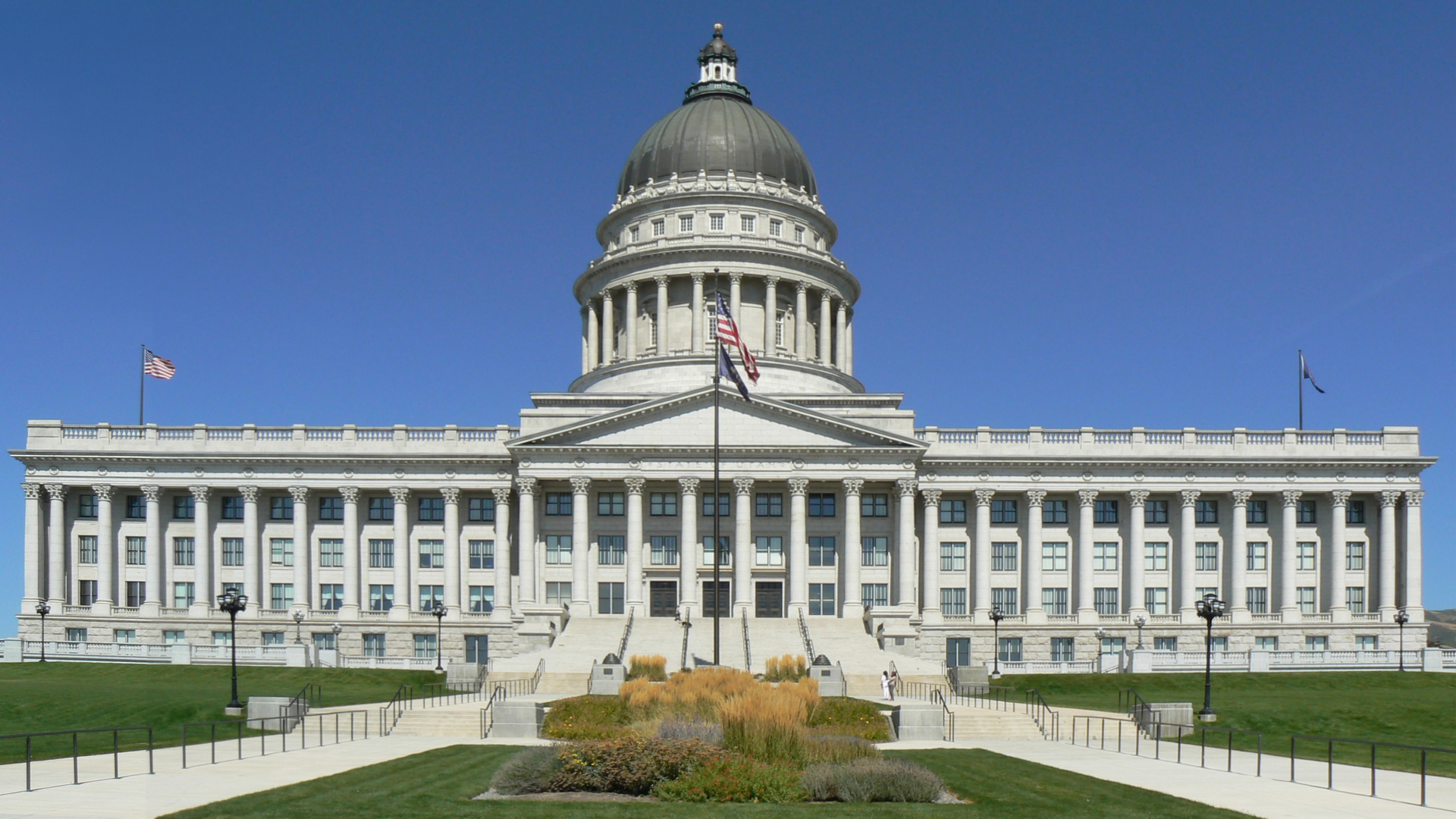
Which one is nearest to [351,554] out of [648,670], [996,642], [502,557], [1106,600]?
[502,557]

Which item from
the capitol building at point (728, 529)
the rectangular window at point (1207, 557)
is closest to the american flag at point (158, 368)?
the capitol building at point (728, 529)

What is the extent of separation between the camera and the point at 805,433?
213ft

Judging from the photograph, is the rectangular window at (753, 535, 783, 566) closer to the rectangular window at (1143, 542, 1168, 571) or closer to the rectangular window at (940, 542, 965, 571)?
the rectangular window at (940, 542, 965, 571)

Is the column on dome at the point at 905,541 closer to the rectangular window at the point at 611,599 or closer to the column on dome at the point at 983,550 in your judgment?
the column on dome at the point at 983,550

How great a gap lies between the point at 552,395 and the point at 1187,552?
4024cm

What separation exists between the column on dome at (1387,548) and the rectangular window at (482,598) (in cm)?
5209

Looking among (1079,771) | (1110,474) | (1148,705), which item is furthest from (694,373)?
(1079,771)

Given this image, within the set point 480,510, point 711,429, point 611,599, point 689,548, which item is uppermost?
point 711,429

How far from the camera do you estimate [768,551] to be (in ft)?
219

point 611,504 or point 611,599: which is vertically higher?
point 611,504

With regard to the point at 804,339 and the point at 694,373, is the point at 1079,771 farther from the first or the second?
the point at 804,339

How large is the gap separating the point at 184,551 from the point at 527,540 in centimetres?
2168

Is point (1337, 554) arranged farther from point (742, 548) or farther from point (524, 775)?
point (524, 775)

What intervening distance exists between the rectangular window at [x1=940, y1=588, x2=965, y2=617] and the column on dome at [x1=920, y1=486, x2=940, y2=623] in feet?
2.67
